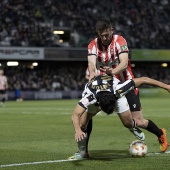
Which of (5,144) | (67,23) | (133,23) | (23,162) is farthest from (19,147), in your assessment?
(133,23)

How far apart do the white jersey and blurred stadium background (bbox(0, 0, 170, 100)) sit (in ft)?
118

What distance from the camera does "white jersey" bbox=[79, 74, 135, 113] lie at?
8.85m

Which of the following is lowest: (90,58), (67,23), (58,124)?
(58,124)

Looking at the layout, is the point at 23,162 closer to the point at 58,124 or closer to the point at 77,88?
the point at 58,124

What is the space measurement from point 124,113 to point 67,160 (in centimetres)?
117

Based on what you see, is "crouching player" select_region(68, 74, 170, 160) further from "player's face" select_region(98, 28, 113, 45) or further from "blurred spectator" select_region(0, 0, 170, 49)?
"blurred spectator" select_region(0, 0, 170, 49)

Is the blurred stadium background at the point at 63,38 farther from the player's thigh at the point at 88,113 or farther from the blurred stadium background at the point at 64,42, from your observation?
the player's thigh at the point at 88,113

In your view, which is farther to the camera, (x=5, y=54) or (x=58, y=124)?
(x=5, y=54)

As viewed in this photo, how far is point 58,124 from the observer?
59.6 feet

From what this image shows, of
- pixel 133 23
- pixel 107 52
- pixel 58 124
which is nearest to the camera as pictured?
pixel 107 52

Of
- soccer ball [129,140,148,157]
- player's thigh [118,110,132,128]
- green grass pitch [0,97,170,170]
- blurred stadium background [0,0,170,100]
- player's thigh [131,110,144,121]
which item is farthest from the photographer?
blurred stadium background [0,0,170,100]

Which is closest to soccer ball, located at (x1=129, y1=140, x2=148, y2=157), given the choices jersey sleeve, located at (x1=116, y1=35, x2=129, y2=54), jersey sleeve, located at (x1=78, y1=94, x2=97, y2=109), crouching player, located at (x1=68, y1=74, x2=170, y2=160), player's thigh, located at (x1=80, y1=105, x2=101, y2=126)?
crouching player, located at (x1=68, y1=74, x2=170, y2=160)

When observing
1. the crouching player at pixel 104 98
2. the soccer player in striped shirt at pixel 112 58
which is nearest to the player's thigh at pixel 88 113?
the crouching player at pixel 104 98

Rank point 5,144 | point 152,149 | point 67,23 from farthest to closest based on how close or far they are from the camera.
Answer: point 67,23 < point 5,144 < point 152,149
